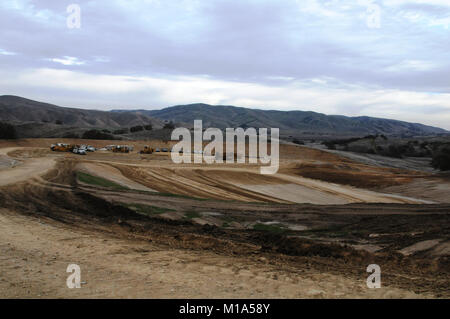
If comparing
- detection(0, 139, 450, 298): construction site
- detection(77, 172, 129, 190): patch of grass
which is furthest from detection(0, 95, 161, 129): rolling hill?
detection(0, 139, 450, 298): construction site

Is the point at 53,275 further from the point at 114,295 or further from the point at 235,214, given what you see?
the point at 235,214

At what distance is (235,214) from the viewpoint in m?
17.6

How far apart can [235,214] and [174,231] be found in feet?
15.7

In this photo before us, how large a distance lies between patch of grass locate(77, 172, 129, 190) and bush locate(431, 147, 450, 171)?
47763 millimetres

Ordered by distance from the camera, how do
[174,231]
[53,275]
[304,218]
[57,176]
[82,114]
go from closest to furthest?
[53,275], [174,231], [304,218], [57,176], [82,114]

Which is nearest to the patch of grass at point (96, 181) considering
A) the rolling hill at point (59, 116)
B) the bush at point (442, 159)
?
the bush at point (442, 159)

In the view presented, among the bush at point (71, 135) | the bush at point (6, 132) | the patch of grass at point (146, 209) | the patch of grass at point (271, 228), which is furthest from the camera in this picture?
the bush at point (71, 135)

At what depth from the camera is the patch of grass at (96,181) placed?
24.0 m

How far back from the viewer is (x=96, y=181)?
2502 centimetres

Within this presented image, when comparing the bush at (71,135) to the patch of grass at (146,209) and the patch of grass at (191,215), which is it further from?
the patch of grass at (191,215)

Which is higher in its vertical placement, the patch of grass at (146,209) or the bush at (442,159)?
the bush at (442,159)

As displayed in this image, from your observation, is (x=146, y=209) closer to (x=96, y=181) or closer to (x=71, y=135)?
(x=96, y=181)

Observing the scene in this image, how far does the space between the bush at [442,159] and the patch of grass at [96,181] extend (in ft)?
157
